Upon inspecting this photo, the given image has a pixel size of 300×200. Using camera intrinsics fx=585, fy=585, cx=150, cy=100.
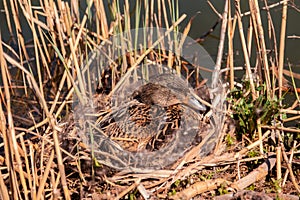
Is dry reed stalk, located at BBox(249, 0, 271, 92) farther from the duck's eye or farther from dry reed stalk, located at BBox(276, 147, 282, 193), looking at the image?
the duck's eye

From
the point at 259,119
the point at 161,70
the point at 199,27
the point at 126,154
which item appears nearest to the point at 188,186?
the point at 126,154

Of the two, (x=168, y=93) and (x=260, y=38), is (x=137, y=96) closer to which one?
(x=168, y=93)

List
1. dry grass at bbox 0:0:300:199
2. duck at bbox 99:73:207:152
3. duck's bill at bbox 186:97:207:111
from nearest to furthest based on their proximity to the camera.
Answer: dry grass at bbox 0:0:300:199
duck at bbox 99:73:207:152
duck's bill at bbox 186:97:207:111

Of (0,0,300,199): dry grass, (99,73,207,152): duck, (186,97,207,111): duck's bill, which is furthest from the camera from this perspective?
(186,97,207,111): duck's bill

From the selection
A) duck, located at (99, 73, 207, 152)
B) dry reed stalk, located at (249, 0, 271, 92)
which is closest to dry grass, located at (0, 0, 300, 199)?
dry reed stalk, located at (249, 0, 271, 92)

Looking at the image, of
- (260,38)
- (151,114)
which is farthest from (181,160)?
(260,38)

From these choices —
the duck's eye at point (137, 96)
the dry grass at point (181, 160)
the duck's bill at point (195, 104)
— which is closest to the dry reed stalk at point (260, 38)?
the dry grass at point (181, 160)

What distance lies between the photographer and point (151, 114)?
2260mm

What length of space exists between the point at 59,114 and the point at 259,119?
31.2 inches

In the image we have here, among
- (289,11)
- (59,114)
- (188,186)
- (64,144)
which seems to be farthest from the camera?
(289,11)

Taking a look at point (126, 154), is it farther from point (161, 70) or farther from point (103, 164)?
point (161, 70)

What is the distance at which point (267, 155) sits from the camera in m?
2.12

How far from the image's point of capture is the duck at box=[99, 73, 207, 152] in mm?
2154

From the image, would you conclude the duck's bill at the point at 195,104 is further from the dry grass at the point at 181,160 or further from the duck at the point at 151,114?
the dry grass at the point at 181,160
